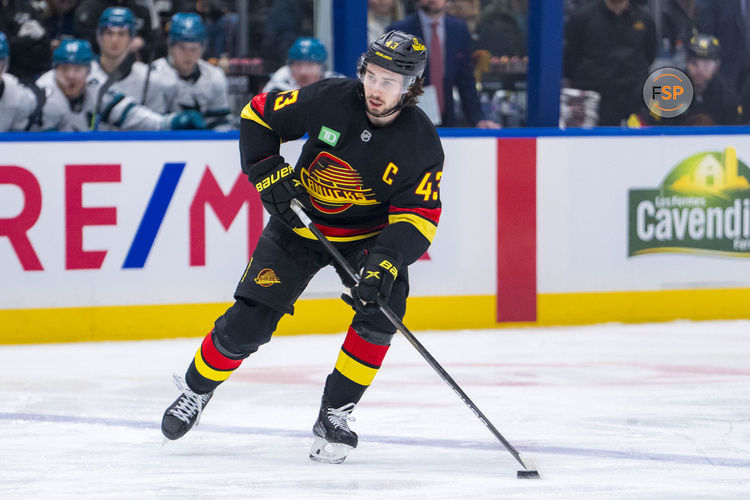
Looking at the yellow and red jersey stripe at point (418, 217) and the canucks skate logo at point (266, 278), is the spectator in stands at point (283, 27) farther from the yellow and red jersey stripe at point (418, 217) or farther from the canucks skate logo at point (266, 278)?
the yellow and red jersey stripe at point (418, 217)

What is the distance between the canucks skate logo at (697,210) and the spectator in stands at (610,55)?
54 cm

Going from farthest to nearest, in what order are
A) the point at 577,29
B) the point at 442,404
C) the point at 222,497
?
1. the point at 577,29
2. the point at 442,404
3. the point at 222,497

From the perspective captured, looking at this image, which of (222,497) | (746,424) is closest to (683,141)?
(746,424)

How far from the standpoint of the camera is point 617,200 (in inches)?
227

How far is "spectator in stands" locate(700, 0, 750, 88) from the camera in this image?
6.53 meters

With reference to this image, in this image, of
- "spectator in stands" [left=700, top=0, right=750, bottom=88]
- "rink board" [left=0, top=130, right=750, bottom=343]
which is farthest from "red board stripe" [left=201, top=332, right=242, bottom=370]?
"spectator in stands" [left=700, top=0, right=750, bottom=88]

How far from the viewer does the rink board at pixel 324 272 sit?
5156 mm

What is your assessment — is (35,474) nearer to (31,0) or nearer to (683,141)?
(31,0)

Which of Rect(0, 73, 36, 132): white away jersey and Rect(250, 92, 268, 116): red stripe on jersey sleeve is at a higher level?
Rect(250, 92, 268, 116): red stripe on jersey sleeve

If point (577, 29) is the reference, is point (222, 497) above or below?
below

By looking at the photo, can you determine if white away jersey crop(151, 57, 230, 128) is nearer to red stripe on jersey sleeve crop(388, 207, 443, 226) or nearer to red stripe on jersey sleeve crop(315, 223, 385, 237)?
red stripe on jersey sleeve crop(315, 223, 385, 237)

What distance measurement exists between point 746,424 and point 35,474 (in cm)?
225

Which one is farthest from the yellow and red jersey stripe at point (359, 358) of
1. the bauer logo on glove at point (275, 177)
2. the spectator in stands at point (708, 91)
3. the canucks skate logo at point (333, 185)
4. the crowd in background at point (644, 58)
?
the spectator in stands at point (708, 91)

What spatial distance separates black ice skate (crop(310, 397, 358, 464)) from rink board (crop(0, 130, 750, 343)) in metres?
1.91
